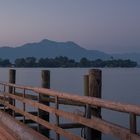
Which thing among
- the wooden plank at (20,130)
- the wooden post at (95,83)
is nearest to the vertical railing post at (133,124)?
the wooden post at (95,83)

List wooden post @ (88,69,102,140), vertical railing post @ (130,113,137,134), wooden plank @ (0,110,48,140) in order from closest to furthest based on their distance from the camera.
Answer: vertical railing post @ (130,113,137,134) → wooden post @ (88,69,102,140) → wooden plank @ (0,110,48,140)

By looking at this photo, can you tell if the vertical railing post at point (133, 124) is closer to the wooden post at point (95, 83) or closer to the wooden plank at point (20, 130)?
the wooden post at point (95, 83)

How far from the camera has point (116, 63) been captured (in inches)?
7229

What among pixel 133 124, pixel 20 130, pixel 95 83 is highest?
pixel 95 83

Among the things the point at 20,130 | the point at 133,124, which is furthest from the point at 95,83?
the point at 133,124

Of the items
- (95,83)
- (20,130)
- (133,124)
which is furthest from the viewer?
(20,130)

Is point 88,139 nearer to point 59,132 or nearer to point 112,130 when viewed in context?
point 59,132

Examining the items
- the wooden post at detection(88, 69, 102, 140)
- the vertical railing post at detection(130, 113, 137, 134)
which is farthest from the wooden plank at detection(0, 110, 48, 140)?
the vertical railing post at detection(130, 113, 137, 134)

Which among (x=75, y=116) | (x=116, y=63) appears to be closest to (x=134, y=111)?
(x=75, y=116)

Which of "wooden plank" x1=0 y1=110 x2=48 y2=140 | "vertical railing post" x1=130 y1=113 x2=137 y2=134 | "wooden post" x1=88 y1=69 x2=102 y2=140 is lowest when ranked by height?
"wooden plank" x1=0 y1=110 x2=48 y2=140

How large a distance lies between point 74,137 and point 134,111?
164 cm

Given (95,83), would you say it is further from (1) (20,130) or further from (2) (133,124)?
(2) (133,124)

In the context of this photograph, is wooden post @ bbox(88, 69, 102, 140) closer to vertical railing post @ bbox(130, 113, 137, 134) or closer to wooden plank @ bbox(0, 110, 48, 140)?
wooden plank @ bbox(0, 110, 48, 140)

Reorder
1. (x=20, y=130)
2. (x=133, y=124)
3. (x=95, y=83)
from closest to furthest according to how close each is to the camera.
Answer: (x=133, y=124) < (x=95, y=83) < (x=20, y=130)
